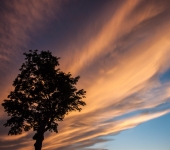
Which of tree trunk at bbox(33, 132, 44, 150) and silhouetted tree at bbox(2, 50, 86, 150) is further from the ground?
silhouetted tree at bbox(2, 50, 86, 150)

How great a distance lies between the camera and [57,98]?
3744cm

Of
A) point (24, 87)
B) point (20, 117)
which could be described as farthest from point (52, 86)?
point (20, 117)

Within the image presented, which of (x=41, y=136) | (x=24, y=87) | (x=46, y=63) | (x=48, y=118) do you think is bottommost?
(x=41, y=136)

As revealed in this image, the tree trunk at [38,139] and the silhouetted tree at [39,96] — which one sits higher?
the silhouetted tree at [39,96]

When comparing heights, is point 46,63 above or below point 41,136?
above

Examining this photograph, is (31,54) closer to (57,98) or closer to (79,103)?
(57,98)

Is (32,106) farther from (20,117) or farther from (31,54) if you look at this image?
(31,54)

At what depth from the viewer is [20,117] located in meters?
37.3

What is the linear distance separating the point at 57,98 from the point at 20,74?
7927mm

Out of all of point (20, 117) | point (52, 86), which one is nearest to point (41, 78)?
point (52, 86)

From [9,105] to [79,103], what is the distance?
12353 mm

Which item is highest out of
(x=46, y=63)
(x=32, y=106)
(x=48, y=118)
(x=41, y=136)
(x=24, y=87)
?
(x=46, y=63)

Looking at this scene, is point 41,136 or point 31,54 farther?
point 31,54

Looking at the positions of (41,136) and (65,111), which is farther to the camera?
(65,111)
